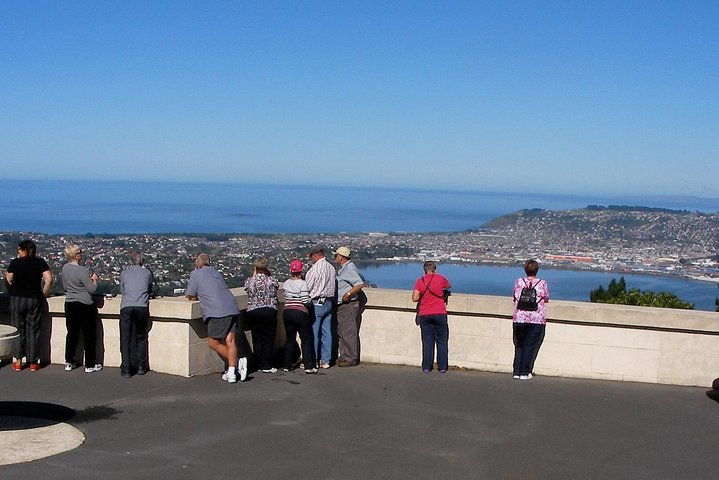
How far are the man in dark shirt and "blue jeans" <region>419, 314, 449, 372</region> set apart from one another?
16.3ft

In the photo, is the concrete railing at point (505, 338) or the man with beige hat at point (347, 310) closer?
the concrete railing at point (505, 338)

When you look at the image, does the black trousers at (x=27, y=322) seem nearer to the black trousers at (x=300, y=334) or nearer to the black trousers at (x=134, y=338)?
the black trousers at (x=134, y=338)

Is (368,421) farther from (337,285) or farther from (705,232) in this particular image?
(705,232)

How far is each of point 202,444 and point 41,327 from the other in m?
4.72

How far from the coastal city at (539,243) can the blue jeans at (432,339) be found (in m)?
10.6

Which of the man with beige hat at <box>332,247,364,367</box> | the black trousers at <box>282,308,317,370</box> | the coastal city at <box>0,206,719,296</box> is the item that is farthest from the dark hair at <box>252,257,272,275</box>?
the coastal city at <box>0,206,719,296</box>

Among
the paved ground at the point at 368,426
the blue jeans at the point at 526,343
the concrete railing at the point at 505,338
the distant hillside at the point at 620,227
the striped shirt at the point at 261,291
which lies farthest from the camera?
the distant hillside at the point at 620,227

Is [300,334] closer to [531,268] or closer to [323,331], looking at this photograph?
[323,331]

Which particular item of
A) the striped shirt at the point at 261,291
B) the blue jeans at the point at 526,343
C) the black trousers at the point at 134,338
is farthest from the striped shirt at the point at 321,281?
the blue jeans at the point at 526,343

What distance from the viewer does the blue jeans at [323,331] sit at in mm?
11336

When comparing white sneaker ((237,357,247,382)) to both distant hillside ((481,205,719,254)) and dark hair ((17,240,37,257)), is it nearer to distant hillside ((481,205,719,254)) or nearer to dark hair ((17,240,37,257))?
dark hair ((17,240,37,257))

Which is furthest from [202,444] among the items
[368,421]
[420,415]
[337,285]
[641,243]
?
[641,243]

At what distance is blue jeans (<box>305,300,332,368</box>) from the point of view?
37.2ft

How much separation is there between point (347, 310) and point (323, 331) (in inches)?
17.3
